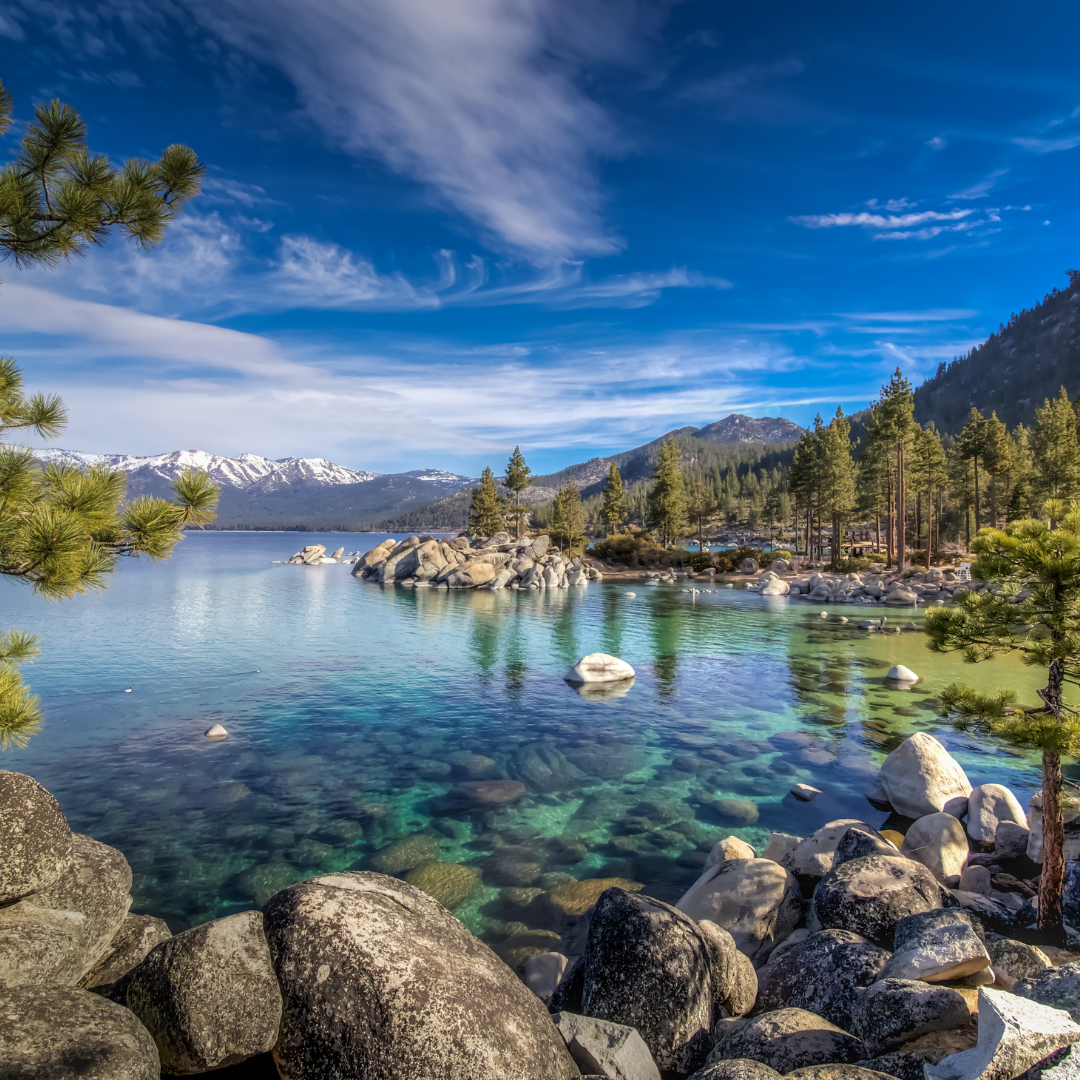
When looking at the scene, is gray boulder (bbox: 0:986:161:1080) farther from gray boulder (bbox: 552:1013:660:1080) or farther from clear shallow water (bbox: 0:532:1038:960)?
clear shallow water (bbox: 0:532:1038:960)

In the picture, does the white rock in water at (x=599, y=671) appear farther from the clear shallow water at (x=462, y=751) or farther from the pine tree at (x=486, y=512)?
the pine tree at (x=486, y=512)

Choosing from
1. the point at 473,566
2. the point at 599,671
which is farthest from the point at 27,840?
the point at 473,566

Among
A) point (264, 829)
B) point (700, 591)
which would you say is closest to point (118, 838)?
point (264, 829)

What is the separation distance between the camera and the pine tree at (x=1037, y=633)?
711 cm

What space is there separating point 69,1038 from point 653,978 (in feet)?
17.9

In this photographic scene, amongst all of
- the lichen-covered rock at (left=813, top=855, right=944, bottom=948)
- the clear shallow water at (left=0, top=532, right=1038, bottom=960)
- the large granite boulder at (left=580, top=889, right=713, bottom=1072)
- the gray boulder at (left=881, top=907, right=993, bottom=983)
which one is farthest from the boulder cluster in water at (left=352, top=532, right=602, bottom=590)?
the gray boulder at (left=881, top=907, right=993, bottom=983)

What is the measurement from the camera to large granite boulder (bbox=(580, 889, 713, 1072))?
6.23m

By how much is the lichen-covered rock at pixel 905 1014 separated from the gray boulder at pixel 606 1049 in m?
2.09

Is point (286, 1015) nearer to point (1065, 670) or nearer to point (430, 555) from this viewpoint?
point (1065, 670)

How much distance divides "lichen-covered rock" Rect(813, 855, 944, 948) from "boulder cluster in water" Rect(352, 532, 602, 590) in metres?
63.0

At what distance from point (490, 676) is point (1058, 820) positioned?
869 inches

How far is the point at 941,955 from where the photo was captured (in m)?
5.89

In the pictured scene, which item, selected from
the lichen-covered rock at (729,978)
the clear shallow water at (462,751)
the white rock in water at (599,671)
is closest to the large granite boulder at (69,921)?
the clear shallow water at (462,751)

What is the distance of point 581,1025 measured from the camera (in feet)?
18.3
